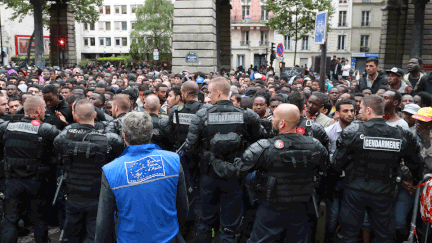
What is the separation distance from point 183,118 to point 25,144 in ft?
6.90

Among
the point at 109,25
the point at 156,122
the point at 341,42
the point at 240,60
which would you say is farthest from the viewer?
the point at 109,25

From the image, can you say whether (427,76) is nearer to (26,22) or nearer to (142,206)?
(142,206)

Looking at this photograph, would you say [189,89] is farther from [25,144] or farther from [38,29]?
[38,29]

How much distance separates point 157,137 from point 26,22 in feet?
211

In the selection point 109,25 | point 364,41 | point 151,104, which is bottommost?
point 151,104

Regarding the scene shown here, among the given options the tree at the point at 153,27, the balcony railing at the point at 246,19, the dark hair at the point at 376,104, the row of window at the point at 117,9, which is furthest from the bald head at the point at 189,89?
the row of window at the point at 117,9

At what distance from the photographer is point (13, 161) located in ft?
14.5

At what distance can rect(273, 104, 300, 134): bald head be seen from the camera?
11.7 feet

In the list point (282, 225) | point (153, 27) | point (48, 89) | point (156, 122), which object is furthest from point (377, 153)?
point (153, 27)

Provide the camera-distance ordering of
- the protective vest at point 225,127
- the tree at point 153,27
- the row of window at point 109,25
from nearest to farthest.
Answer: the protective vest at point 225,127 < the tree at point 153,27 < the row of window at point 109,25

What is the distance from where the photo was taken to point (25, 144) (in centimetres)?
441

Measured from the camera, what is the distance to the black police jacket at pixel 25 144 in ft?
14.5

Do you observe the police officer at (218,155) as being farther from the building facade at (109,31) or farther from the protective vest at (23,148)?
the building facade at (109,31)

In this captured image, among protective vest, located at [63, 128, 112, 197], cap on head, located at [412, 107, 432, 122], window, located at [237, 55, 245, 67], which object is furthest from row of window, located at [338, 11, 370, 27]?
protective vest, located at [63, 128, 112, 197]
